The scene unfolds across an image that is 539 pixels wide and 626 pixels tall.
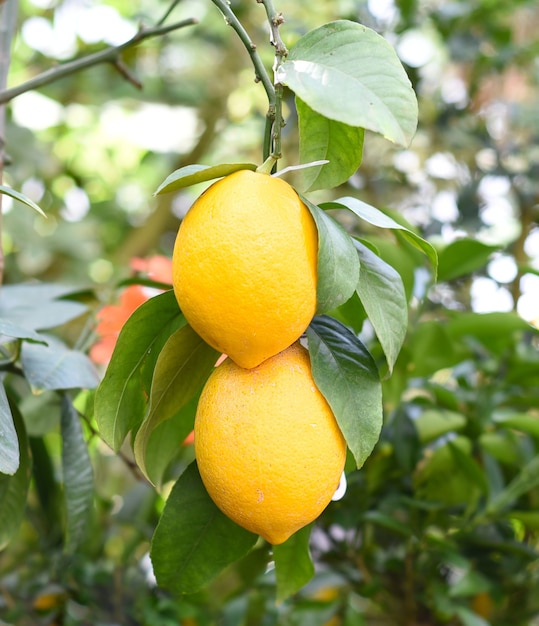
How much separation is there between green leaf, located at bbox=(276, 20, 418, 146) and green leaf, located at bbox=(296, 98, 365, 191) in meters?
0.04

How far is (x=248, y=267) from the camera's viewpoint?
1.19 ft

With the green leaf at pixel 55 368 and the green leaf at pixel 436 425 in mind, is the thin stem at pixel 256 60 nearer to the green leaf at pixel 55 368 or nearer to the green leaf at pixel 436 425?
the green leaf at pixel 55 368

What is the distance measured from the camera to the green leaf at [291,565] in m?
0.52

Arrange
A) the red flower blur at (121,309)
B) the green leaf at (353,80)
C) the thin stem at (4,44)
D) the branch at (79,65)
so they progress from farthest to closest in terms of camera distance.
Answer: the red flower blur at (121,309) < the thin stem at (4,44) < the branch at (79,65) < the green leaf at (353,80)

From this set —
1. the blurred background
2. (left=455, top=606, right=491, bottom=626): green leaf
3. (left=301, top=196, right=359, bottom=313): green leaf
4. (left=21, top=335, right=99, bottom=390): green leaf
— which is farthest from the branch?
(left=455, top=606, right=491, bottom=626): green leaf

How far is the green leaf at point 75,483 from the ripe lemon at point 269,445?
0.50ft

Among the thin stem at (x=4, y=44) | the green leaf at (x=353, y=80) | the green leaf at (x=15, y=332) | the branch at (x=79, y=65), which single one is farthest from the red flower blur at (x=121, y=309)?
Result: the green leaf at (x=353, y=80)

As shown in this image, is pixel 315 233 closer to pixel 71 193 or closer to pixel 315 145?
pixel 315 145

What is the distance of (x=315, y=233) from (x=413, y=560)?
510 millimetres

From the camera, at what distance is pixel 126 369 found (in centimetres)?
44

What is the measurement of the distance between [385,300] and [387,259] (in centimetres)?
27

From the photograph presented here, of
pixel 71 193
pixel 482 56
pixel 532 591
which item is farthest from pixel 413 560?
pixel 71 193

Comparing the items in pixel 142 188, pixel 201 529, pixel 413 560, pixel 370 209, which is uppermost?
pixel 370 209

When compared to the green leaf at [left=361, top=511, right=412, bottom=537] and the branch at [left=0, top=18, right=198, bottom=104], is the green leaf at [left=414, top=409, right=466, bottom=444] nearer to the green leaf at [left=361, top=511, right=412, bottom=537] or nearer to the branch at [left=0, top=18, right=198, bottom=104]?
the green leaf at [left=361, top=511, right=412, bottom=537]
